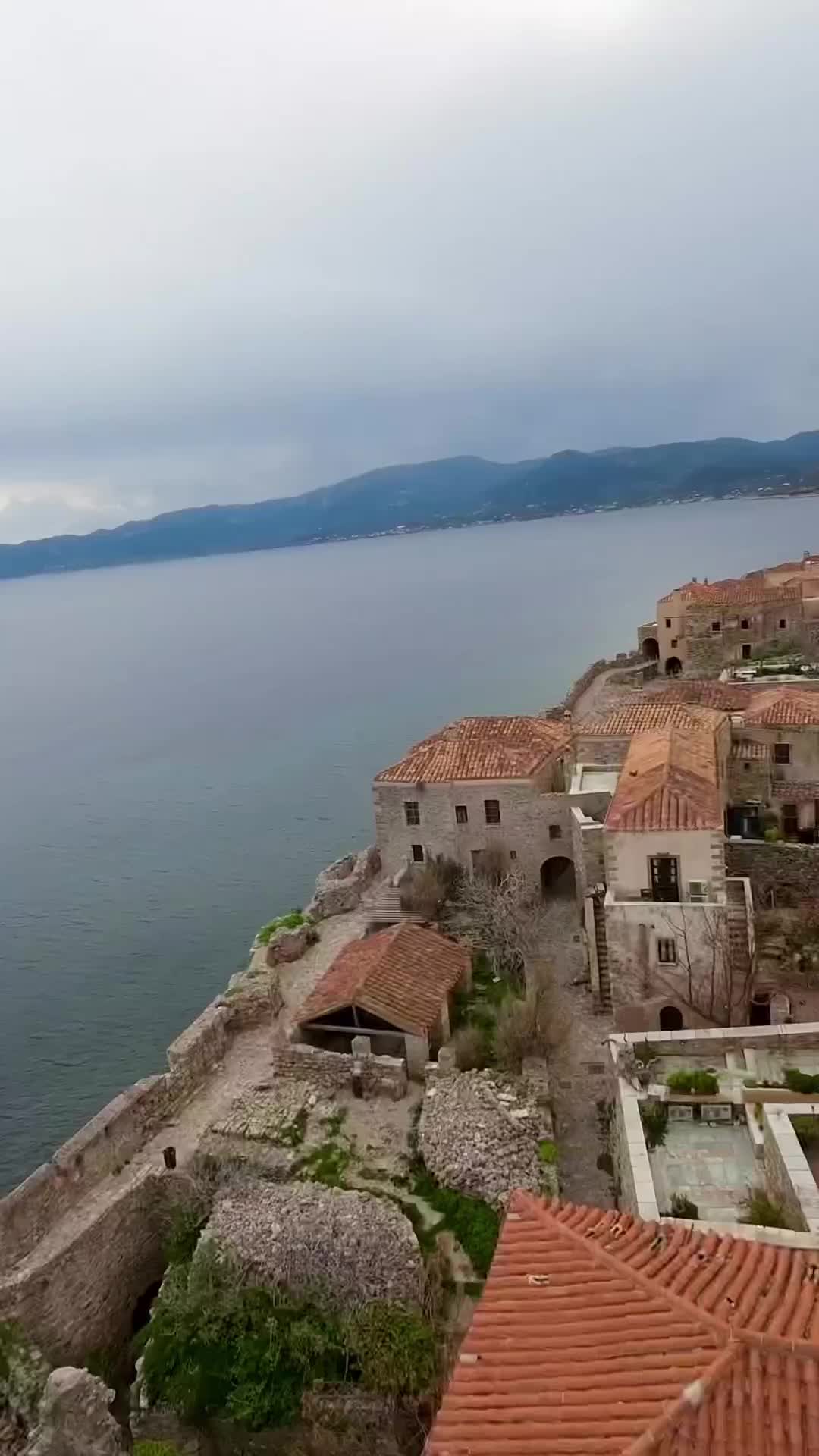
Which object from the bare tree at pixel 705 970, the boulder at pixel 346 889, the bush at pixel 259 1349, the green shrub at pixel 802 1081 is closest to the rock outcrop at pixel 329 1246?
the bush at pixel 259 1349

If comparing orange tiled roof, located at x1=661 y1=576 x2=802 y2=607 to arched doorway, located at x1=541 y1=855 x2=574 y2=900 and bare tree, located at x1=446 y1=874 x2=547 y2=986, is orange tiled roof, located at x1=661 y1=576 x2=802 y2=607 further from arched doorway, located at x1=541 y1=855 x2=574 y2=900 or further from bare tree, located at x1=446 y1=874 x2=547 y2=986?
bare tree, located at x1=446 y1=874 x2=547 y2=986

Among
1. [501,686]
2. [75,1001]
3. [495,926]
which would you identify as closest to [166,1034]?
[75,1001]

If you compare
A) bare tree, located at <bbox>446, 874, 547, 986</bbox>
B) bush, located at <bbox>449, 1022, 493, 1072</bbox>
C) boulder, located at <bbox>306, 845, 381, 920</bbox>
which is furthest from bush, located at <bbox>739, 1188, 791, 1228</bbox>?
boulder, located at <bbox>306, 845, 381, 920</bbox>

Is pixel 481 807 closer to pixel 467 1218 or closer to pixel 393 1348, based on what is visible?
pixel 467 1218

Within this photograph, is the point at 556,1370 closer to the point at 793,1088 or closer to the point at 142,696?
the point at 793,1088

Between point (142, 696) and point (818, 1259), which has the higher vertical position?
point (818, 1259)

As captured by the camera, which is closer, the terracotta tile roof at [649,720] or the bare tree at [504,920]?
the bare tree at [504,920]

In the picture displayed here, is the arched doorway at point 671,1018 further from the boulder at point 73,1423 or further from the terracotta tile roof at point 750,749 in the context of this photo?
the boulder at point 73,1423
